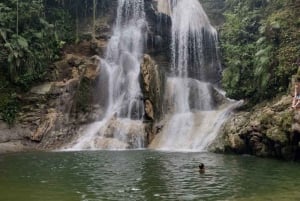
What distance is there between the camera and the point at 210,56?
41.3 m

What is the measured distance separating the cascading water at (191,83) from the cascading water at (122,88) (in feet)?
7.90

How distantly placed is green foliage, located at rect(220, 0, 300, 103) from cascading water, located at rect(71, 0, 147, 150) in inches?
305

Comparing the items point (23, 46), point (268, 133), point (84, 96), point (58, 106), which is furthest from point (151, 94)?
point (268, 133)

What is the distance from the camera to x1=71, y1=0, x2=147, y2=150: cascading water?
31.9 m

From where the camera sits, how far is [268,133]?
74.2 ft

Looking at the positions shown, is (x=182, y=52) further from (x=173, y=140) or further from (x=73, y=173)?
(x=73, y=173)

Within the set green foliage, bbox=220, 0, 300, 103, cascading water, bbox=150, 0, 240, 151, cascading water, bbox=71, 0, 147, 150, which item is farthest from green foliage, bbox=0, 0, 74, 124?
green foliage, bbox=220, 0, 300, 103

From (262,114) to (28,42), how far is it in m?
21.0

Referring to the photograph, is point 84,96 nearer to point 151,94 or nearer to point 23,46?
point 151,94

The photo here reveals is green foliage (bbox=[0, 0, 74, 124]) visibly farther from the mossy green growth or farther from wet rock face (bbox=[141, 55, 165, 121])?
wet rock face (bbox=[141, 55, 165, 121])

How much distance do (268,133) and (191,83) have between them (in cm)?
1582

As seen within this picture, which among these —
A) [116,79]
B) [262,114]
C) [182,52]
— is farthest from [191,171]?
[182,52]

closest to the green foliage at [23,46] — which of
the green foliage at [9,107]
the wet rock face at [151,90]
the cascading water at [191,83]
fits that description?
the green foliage at [9,107]

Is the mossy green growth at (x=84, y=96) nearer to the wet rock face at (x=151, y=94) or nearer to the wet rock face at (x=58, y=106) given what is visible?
the wet rock face at (x=58, y=106)
